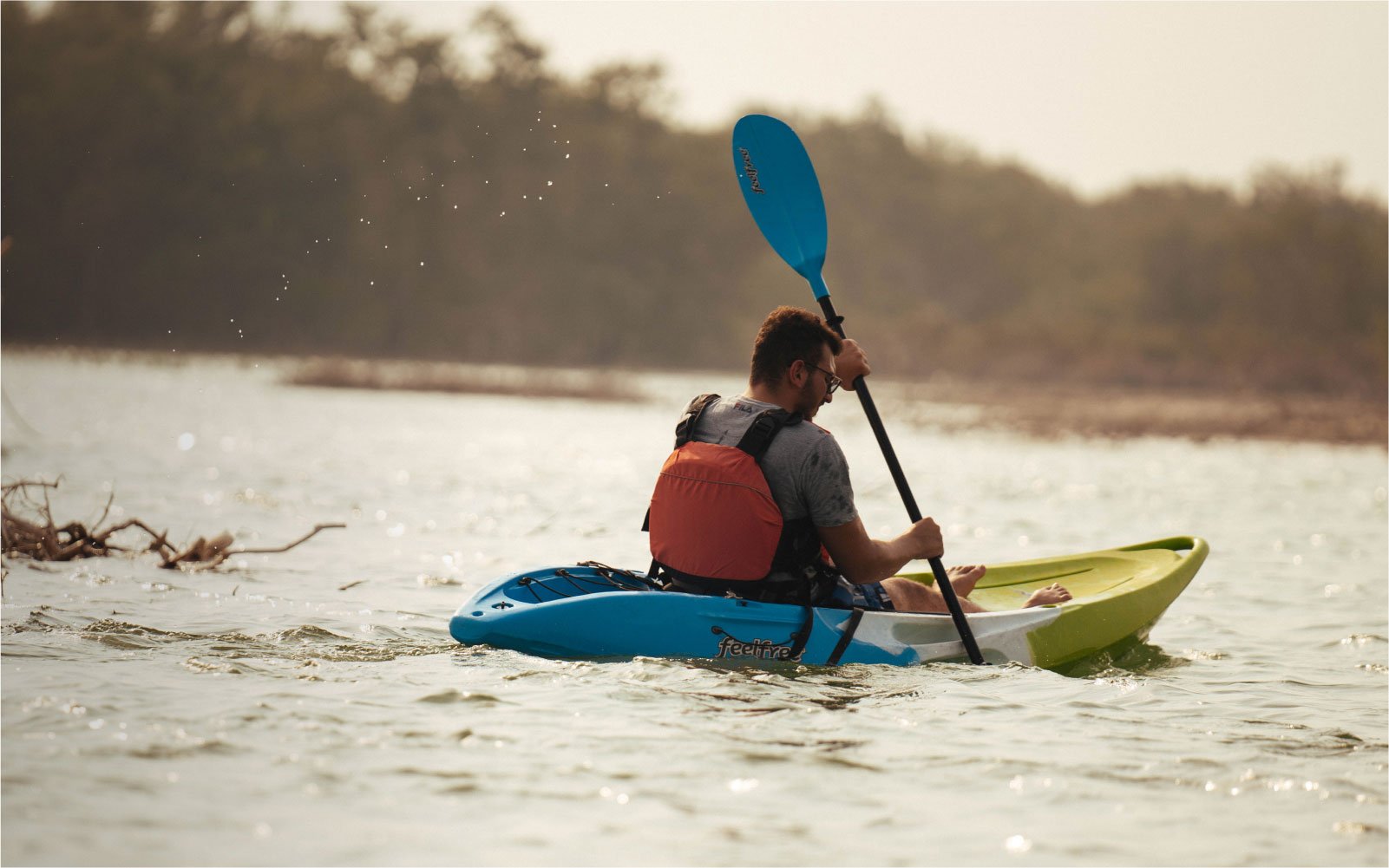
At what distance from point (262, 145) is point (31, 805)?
128 feet

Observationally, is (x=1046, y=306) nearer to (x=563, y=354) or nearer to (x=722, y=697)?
(x=563, y=354)

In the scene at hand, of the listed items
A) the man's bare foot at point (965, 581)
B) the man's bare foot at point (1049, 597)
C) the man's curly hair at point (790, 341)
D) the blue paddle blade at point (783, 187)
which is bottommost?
the man's bare foot at point (1049, 597)

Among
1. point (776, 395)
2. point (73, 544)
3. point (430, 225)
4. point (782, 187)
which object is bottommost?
point (73, 544)

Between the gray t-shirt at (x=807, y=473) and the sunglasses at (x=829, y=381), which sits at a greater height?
the sunglasses at (x=829, y=381)

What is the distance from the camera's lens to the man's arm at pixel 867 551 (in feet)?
13.6

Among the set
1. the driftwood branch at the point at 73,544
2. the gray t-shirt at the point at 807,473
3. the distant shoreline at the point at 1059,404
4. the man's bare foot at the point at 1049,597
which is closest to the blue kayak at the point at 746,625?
the man's bare foot at the point at 1049,597

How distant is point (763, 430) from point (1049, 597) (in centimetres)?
148

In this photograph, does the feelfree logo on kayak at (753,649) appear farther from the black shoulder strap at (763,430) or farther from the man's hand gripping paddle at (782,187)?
the man's hand gripping paddle at (782,187)

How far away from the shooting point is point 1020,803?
3.20 metres

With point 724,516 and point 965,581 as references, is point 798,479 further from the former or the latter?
point 965,581

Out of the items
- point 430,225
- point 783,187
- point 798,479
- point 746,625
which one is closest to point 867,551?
point 798,479

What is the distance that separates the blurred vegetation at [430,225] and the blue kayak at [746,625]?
27.4 meters

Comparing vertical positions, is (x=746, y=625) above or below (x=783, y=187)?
below

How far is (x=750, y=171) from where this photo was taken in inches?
210
